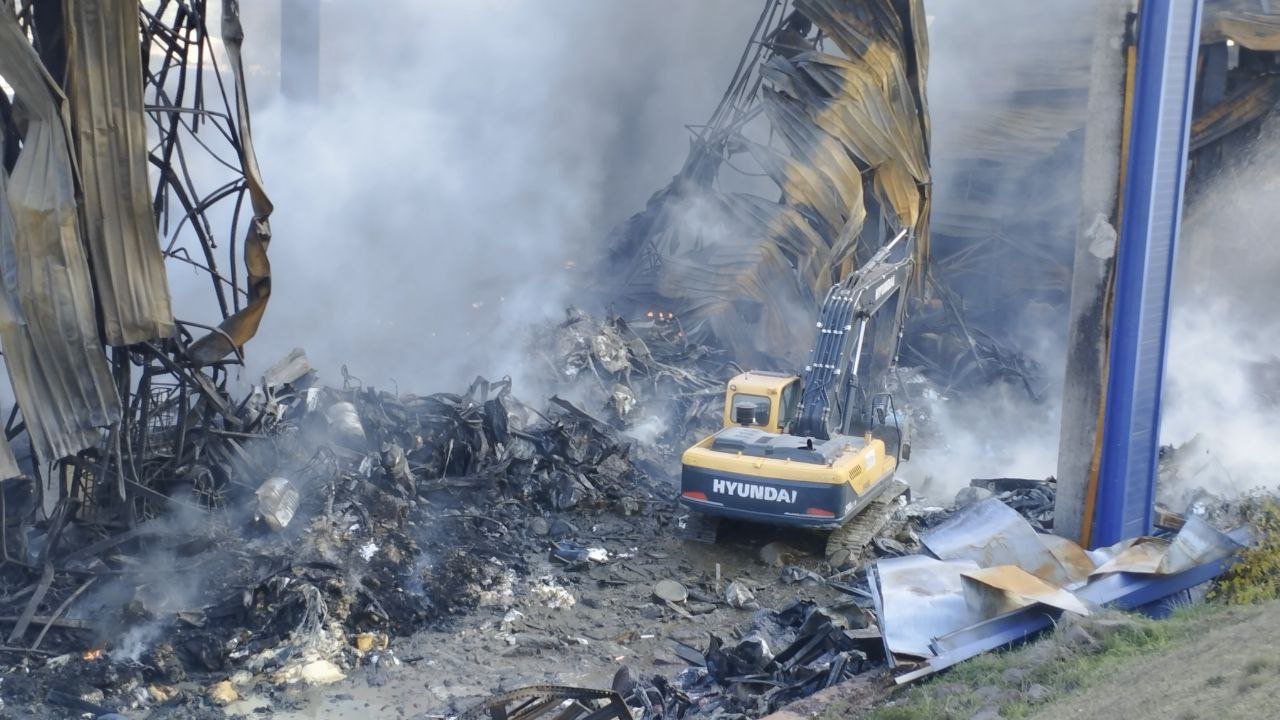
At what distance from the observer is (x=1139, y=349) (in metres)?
7.41

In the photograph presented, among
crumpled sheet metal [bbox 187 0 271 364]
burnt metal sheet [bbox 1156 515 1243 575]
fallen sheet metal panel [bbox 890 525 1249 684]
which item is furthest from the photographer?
crumpled sheet metal [bbox 187 0 271 364]

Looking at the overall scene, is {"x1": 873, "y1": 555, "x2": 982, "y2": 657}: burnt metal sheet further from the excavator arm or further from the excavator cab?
the excavator cab

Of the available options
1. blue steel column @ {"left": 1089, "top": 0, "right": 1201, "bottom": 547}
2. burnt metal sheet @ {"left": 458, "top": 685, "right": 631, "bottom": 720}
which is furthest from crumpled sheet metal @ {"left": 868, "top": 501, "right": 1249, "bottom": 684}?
burnt metal sheet @ {"left": 458, "top": 685, "right": 631, "bottom": 720}

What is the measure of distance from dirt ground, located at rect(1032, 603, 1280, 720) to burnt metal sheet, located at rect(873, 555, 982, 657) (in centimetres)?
103

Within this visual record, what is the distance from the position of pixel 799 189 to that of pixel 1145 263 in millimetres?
7345

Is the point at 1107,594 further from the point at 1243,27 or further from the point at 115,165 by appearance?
the point at 1243,27

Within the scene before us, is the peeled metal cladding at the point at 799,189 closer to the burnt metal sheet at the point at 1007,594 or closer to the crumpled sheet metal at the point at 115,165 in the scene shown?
the burnt metal sheet at the point at 1007,594

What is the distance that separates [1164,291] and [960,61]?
12.2 meters

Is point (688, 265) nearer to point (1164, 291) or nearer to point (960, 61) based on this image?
point (960, 61)

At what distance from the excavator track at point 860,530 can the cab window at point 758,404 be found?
4.03ft

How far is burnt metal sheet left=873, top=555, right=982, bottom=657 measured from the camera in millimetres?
5773

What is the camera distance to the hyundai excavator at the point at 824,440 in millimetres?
8625

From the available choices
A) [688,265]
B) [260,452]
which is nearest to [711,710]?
[260,452]

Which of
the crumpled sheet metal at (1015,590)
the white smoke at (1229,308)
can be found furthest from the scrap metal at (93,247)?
the white smoke at (1229,308)
